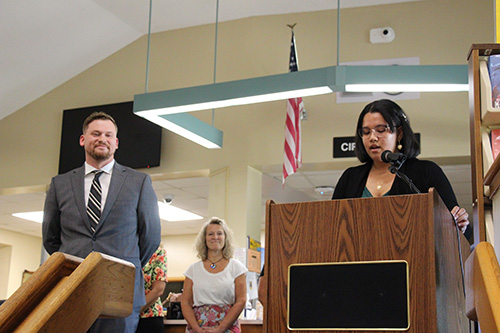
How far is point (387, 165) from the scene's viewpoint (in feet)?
7.83

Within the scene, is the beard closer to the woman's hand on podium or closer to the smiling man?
the smiling man

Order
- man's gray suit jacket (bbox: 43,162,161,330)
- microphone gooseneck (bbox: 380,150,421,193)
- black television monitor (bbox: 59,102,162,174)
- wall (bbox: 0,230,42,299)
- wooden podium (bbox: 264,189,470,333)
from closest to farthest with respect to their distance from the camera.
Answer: wooden podium (bbox: 264,189,470,333) < microphone gooseneck (bbox: 380,150,421,193) < man's gray suit jacket (bbox: 43,162,161,330) < black television monitor (bbox: 59,102,162,174) < wall (bbox: 0,230,42,299)

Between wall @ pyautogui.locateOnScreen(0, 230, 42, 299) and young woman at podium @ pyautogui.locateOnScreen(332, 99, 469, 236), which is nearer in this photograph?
young woman at podium @ pyautogui.locateOnScreen(332, 99, 469, 236)

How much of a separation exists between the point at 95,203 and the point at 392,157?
3.81ft

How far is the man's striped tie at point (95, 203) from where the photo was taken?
253 centimetres

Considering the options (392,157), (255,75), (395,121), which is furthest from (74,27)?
(392,157)

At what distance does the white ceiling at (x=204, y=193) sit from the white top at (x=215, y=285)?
3142 mm

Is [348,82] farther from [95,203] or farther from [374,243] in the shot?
[374,243]

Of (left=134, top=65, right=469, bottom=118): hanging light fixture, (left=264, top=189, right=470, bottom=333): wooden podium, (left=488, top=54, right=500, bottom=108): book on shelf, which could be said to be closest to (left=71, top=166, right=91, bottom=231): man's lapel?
(left=264, top=189, right=470, bottom=333): wooden podium

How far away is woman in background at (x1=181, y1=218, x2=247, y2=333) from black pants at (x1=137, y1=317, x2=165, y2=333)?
0.21 metres

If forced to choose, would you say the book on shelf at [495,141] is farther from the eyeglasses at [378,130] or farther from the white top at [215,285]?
the white top at [215,285]

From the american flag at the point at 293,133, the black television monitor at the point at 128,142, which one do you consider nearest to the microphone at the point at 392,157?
the american flag at the point at 293,133

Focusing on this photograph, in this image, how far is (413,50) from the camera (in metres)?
6.61

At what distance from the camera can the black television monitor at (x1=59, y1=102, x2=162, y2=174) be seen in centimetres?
724
